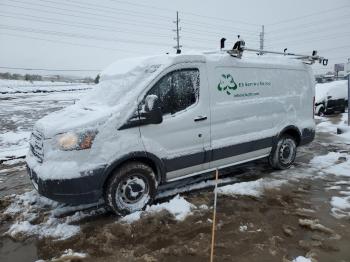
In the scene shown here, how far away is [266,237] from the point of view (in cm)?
448

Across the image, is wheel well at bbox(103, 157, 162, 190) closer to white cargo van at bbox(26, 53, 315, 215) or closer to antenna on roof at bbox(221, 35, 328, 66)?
white cargo van at bbox(26, 53, 315, 215)

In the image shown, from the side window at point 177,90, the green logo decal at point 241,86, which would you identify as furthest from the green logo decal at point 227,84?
the side window at point 177,90

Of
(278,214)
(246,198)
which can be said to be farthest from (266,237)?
(246,198)

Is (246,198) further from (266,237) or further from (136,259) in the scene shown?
(136,259)

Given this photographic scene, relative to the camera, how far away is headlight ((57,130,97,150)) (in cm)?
467

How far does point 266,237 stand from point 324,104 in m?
15.1

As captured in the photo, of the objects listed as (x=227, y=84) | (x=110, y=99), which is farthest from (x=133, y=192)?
(x=227, y=84)

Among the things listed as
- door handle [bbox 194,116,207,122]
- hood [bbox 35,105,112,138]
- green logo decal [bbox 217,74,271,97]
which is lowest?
door handle [bbox 194,116,207,122]

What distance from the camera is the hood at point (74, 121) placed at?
4.73 metres

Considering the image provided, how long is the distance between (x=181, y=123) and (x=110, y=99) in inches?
44.9

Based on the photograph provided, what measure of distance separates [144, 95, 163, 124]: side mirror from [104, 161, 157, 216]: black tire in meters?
0.67

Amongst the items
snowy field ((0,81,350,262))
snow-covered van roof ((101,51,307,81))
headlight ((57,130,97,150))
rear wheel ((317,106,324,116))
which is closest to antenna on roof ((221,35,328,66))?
snow-covered van roof ((101,51,307,81))

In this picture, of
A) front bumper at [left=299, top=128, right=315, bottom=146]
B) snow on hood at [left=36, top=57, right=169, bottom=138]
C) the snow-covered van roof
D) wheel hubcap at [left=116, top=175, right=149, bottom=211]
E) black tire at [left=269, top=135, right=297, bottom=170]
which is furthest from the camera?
front bumper at [left=299, top=128, right=315, bottom=146]

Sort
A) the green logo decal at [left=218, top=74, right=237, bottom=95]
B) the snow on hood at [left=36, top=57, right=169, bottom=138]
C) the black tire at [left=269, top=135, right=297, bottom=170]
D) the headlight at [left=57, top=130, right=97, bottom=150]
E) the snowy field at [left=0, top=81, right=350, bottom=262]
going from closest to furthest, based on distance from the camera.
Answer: the snowy field at [left=0, top=81, right=350, bottom=262]
the headlight at [left=57, top=130, right=97, bottom=150]
the snow on hood at [left=36, top=57, right=169, bottom=138]
the green logo decal at [left=218, top=74, right=237, bottom=95]
the black tire at [left=269, top=135, right=297, bottom=170]
